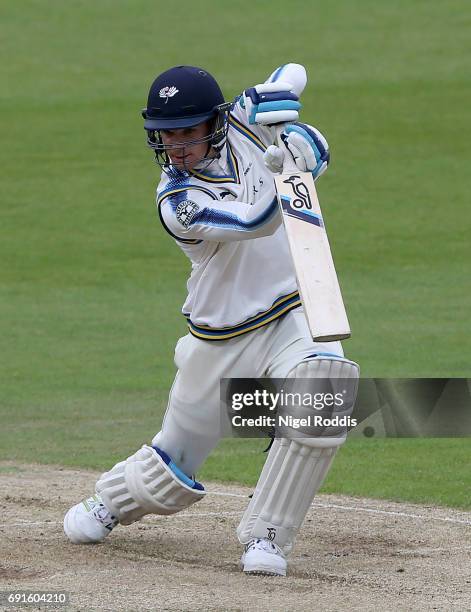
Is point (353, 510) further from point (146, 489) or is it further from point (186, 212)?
point (186, 212)

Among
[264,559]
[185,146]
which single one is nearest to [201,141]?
[185,146]

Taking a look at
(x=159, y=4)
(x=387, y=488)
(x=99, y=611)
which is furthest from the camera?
(x=159, y=4)

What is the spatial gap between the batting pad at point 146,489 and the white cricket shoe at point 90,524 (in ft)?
0.16

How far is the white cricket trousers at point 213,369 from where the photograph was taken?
5.86 metres

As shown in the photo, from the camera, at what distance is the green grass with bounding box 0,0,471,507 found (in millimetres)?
9223

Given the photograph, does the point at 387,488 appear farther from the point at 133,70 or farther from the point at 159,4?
the point at 159,4

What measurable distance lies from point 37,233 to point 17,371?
5.82 m

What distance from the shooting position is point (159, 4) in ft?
96.8

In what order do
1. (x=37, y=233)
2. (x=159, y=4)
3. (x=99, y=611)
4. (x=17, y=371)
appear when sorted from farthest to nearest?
1. (x=159, y=4)
2. (x=37, y=233)
3. (x=17, y=371)
4. (x=99, y=611)

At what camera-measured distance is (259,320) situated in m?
5.92

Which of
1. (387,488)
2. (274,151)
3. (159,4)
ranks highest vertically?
(159,4)

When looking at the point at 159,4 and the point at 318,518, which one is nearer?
the point at 318,518

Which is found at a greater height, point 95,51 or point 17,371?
point 95,51

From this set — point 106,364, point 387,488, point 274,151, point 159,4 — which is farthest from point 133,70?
point 274,151
